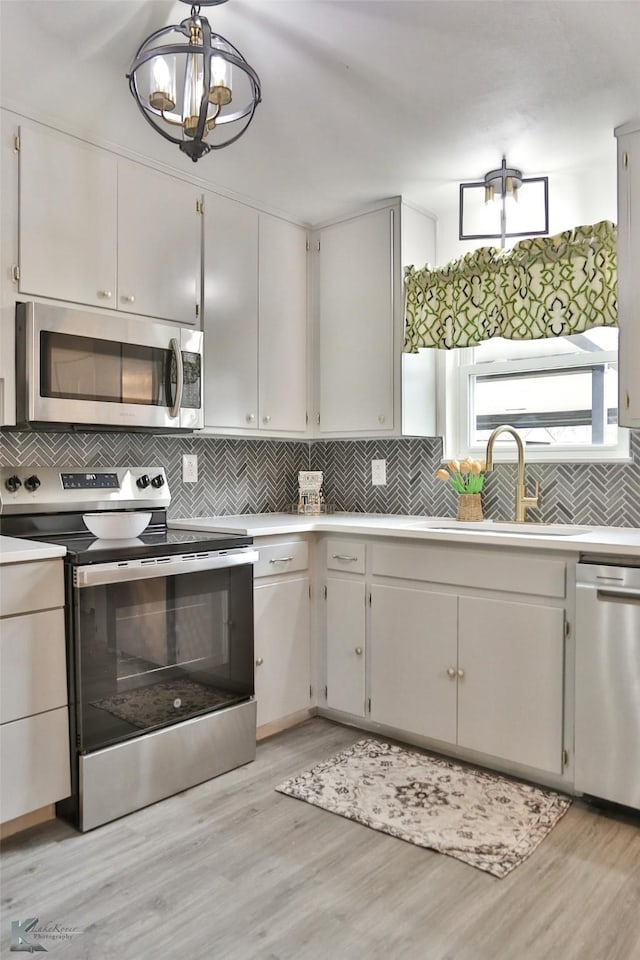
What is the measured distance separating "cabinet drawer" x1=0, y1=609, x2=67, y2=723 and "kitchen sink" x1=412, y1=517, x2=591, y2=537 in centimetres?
138

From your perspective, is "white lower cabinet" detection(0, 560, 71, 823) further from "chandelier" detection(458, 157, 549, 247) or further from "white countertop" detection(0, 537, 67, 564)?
"chandelier" detection(458, 157, 549, 247)

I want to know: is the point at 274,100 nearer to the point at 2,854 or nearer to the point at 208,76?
the point at 208,76

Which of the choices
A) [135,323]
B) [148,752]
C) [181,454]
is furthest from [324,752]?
[135,323]

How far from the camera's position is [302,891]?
1836 mm

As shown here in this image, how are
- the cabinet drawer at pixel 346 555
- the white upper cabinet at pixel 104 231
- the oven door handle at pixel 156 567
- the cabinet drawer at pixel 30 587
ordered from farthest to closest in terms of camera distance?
the cabinet drawer at pixel 346 555 → the white upper cabinet at pixel 104 231 → the oven door handle at pixel 156 567 → the cabinet drawer at pixel 30 587

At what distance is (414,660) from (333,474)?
134 cm

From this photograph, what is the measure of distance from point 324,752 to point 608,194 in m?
2.58

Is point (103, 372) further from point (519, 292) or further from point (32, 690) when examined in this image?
point (519, 292)

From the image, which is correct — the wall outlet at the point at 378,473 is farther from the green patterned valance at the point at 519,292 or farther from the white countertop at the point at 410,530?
the green patterned valance at the point at 519,292

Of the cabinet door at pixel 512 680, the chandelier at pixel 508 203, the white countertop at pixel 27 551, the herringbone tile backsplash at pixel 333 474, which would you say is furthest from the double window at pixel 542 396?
the white countertop at pixel 27 551

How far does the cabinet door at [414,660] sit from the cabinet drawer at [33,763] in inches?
49.4

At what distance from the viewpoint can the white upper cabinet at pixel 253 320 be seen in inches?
117

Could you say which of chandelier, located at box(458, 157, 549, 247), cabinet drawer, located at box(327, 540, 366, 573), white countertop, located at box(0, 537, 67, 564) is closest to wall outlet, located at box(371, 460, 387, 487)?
cabinet drawer, located at box(327, 540, 366, 573)

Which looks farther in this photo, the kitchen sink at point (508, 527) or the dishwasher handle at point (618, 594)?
the kitchen sink at point (508, 527)
